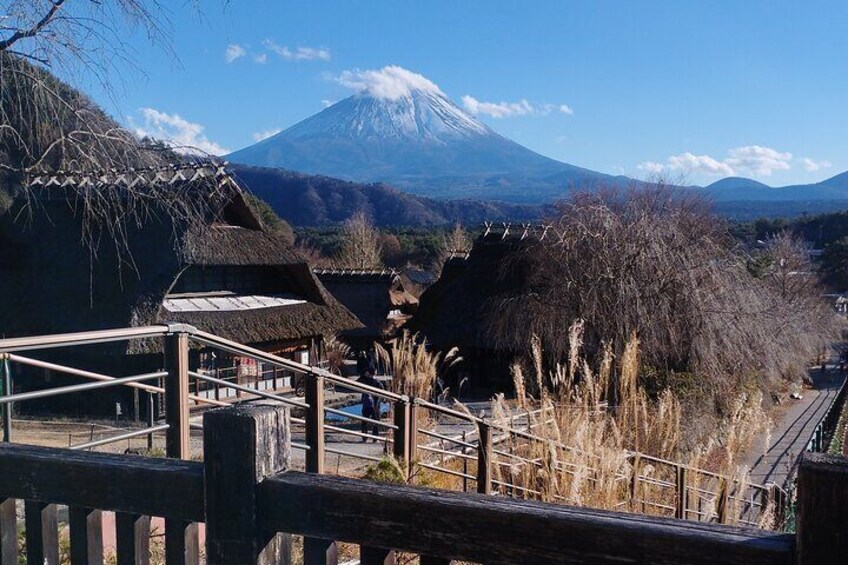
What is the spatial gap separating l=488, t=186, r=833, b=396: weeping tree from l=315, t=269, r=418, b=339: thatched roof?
12397mm

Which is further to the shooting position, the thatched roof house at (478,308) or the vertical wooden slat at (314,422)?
the thatched roof house at (478,308)

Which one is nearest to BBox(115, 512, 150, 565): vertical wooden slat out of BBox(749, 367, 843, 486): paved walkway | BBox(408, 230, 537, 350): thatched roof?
BBox(749, 367, 843, 486): paved walkway

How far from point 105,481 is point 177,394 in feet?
5.24

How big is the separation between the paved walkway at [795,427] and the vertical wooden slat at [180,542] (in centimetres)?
901

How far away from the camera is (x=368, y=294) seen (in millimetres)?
28406

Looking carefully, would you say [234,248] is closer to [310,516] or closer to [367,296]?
[367,296]

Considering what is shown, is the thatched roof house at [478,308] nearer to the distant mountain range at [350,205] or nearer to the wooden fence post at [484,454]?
the wooden fence post at [484,454]

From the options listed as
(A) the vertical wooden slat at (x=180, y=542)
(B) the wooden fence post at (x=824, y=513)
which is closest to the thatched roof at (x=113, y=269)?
(A) the vertical wooden slat at (x=180, y=542)

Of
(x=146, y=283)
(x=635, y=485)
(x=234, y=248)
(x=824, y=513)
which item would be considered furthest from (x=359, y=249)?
(x=824, y=513)

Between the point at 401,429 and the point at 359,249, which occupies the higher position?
the point at 359,249

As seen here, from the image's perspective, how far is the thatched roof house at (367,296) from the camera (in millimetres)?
28094

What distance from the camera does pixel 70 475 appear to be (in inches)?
60.8

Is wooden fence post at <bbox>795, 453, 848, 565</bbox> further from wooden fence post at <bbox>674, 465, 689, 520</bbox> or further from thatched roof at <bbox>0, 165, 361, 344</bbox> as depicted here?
thatched roof at <bbox>0, 165, 361, 344</bbox>

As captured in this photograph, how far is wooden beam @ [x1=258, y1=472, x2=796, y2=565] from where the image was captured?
113 cm
